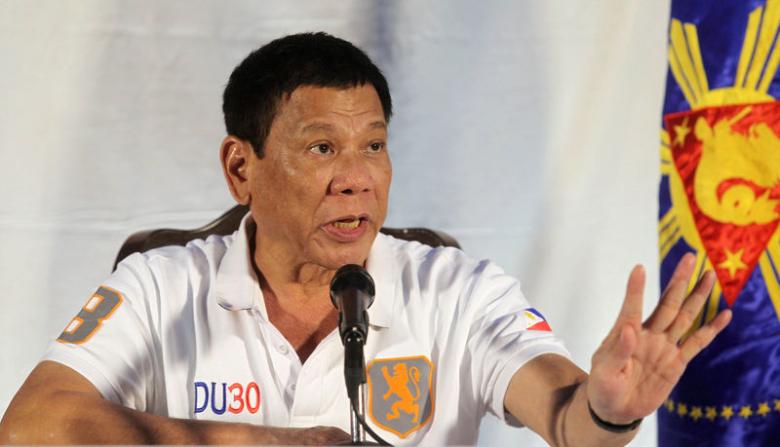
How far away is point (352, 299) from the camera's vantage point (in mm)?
1396

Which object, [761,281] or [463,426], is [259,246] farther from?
[761,281]

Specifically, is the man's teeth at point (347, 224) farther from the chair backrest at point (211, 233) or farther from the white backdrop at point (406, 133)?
the white backdrop at point (406, 133)

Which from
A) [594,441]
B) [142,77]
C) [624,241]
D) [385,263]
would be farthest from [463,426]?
[142,77]

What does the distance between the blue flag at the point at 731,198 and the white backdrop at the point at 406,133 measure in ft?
0.77

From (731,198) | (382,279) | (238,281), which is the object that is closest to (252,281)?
(238,281)

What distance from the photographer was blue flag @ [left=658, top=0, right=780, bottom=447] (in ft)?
7.38

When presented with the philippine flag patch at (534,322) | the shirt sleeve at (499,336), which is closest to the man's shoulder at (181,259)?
the shirt sleeve at (499,336)

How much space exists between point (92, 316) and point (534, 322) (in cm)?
90

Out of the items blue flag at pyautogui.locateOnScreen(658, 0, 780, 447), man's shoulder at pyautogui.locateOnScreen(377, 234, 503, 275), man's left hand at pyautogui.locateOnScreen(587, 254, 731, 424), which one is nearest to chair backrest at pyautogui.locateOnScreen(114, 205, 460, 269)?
man's shoulder at pyautogui.locateOnScreen(377, 234, 503, 275)

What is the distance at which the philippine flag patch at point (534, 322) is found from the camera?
6.57 ft

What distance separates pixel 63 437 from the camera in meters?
1.78

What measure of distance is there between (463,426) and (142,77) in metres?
1.17

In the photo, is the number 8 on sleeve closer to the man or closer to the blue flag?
the man

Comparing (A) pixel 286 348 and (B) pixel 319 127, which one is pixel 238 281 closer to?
(A) pixel 286 348
